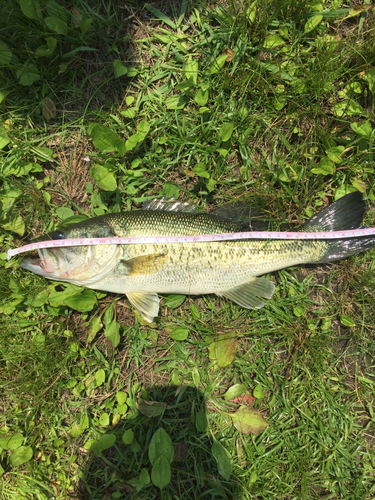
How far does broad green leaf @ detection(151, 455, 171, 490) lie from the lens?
2.38 metres

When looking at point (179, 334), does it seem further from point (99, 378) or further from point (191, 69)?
point (191, 69)

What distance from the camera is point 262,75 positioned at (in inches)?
117

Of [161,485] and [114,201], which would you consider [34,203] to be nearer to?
[114,201]

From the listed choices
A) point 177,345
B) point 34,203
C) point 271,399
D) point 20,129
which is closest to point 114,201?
point 34,203

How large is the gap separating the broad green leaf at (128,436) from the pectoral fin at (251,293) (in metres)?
1.57

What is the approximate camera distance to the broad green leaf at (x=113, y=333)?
2727mm

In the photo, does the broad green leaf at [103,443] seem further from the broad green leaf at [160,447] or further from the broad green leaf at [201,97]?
the broad green leaf at [201,97]

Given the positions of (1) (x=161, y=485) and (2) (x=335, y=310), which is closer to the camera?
(1) (x=161, y=485)

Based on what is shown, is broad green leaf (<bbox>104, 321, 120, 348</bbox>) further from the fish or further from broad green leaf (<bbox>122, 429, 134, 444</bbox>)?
broad green leaf (<bbox>122, 429, 134, 444</bbox>)

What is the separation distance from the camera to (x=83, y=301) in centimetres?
274

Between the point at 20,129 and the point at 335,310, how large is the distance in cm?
396

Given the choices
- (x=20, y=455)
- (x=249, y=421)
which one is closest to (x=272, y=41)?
(x=249, y=421)

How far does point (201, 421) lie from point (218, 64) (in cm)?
357

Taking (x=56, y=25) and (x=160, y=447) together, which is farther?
(x=56, y=25)
